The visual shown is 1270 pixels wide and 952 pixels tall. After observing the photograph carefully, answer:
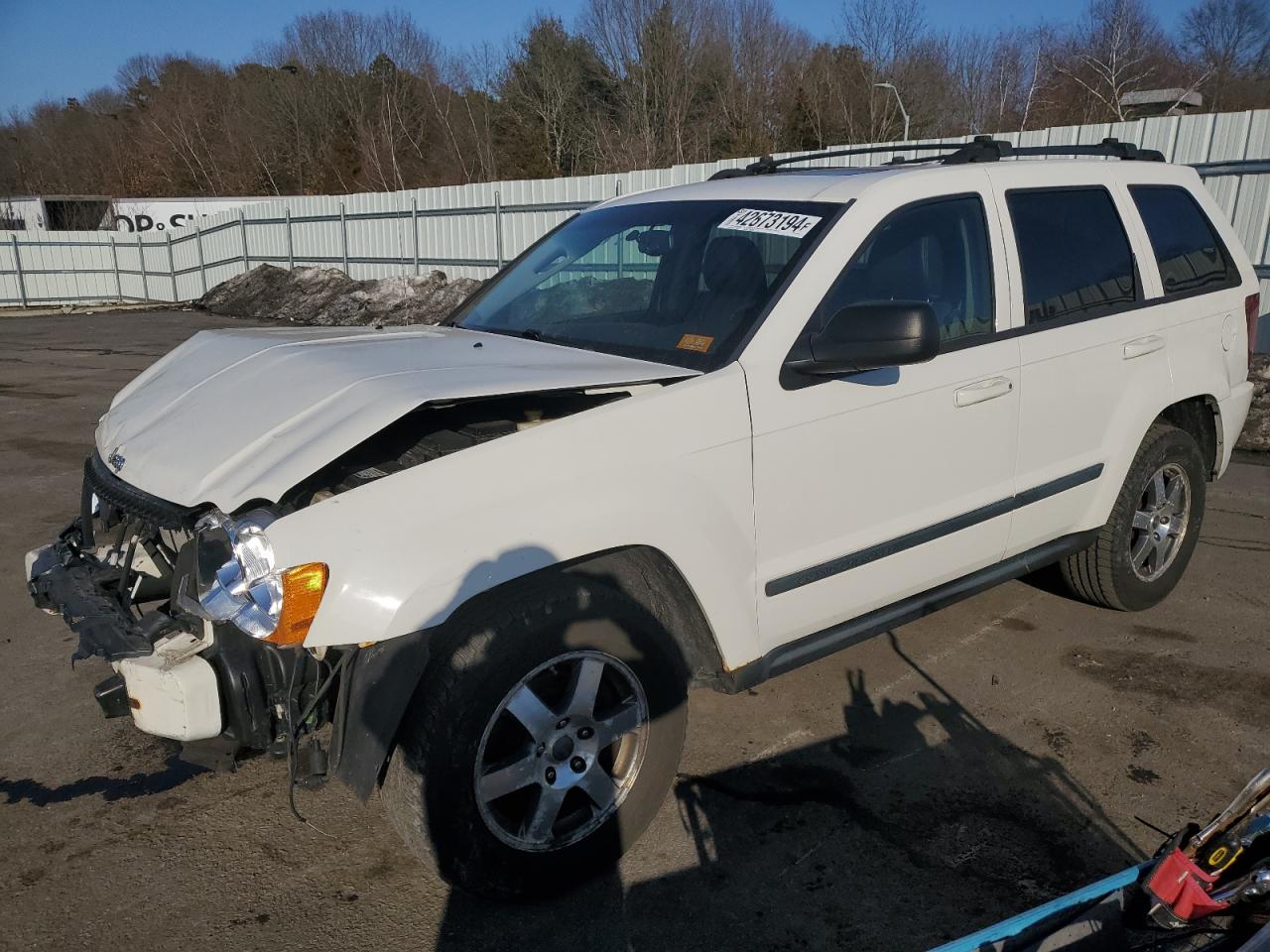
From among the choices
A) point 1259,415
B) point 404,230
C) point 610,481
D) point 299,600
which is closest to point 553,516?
point 610,481

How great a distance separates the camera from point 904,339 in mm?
2715

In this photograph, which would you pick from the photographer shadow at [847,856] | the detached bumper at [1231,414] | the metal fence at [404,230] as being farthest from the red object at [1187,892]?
the metal fence at [404,230]

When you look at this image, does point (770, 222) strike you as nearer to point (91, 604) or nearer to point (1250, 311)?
point (91, 604)

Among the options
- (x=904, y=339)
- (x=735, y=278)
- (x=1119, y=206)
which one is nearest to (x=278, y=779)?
(x=735, y=278)

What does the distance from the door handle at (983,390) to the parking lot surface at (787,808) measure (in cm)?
121

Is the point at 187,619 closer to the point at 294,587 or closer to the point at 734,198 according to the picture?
the point at 294,587

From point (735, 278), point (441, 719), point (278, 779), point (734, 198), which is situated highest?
point (734, 198)

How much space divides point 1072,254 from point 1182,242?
0.92m

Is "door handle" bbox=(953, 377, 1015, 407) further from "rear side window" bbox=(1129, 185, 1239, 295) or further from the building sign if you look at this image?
the building sign

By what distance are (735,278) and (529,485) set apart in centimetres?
117

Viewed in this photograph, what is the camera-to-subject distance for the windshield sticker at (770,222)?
3.13 m

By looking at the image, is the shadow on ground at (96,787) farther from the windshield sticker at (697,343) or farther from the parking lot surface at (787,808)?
the windshield sticker at (697,343)

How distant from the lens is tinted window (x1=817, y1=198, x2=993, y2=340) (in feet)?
10.5

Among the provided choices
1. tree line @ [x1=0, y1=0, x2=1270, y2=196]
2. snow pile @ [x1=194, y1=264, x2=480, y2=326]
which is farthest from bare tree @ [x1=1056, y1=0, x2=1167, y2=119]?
snow pile @ [x1=194, y1=264, x2=480, y2=326]
